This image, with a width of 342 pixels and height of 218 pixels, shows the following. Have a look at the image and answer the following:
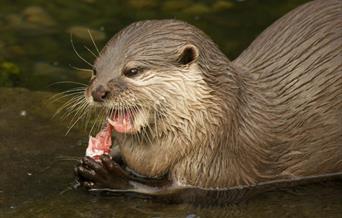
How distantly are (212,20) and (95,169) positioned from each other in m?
2.45

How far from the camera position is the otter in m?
4.55

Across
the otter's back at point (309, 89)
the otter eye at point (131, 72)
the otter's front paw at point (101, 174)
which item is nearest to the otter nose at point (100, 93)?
the otter eye at point (131, 72)

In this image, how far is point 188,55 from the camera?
4.56m

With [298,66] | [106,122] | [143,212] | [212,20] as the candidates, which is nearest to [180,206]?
[143,212]

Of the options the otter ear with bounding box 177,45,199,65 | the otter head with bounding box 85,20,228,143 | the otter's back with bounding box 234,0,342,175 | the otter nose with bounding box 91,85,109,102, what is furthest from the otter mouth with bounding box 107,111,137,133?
the otter's back with bounding box 234,0,342,175

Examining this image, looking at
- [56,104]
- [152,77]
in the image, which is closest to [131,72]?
[152,77]

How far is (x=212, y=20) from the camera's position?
6.87 metres

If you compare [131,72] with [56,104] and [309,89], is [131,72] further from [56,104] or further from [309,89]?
[56,104]

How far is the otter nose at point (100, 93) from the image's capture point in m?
4.42

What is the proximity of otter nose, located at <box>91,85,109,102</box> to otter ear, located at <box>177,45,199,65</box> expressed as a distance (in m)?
0.37

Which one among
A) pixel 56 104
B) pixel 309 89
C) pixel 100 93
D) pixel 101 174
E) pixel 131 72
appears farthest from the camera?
pixel 56 104

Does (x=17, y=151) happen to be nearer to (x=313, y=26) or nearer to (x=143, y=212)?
(x=143, y=212)

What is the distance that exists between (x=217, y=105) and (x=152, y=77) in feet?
1.14

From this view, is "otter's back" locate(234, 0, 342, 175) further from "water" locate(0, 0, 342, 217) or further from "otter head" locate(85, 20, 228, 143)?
"otter head" locate(85, 20, 228, 143)
